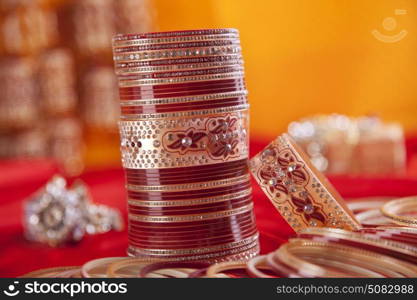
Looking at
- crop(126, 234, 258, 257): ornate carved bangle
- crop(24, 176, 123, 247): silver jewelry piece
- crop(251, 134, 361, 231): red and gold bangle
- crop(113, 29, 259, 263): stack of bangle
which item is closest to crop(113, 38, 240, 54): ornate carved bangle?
crop(113, 29, 259, 263): stack of bangle

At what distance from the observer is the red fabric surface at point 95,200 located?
121 cm

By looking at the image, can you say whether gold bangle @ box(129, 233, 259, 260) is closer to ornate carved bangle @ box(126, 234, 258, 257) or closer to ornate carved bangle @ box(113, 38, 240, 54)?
ornate carved bangle @ box(126, 234, 258, 257)

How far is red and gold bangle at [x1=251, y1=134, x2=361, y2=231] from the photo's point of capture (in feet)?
3.17

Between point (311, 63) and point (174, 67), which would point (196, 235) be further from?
point (311, 63)

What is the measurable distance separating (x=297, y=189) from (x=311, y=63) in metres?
2.88

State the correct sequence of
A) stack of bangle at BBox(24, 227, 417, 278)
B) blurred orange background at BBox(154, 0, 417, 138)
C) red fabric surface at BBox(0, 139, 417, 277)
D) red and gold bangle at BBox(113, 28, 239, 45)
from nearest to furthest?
stack of bangle at BBox(24, 227, 417, 278) → red and gold bangle at BBox(113, 28, 239, 45) → red fabric surface at BBox(0, 139, 417, 277) → blurred orange background at BBox(154, 0, 417, 138)

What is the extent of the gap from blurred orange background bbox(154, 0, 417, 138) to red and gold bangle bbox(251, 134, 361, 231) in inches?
98.3

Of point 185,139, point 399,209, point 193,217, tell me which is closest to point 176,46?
point 185,139

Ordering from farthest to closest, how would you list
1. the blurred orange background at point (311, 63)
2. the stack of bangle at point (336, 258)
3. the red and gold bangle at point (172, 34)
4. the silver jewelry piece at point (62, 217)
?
the blurred orange background at point (311, 63), the silver jewelry piece at point (62, 217), the red and gold bangle at point (172, 34), the stack of bangle at point (336, 258)

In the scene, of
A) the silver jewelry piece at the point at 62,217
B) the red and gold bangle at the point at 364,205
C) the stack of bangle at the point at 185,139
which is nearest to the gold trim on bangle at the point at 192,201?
the stack of bangle at the point at 185,139

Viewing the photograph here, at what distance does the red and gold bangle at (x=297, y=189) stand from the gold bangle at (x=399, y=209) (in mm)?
72

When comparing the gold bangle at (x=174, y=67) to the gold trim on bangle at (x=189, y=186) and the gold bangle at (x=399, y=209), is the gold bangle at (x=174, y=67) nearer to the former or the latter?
the gold trim on bangle at (x=189, y=186)

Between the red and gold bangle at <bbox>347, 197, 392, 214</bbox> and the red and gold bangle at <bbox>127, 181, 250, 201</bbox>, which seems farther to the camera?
the red and gold bangle at <bbox>347, 197, 392, 214</bbox>

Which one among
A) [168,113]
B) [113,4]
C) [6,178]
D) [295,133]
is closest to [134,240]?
[168,113]
